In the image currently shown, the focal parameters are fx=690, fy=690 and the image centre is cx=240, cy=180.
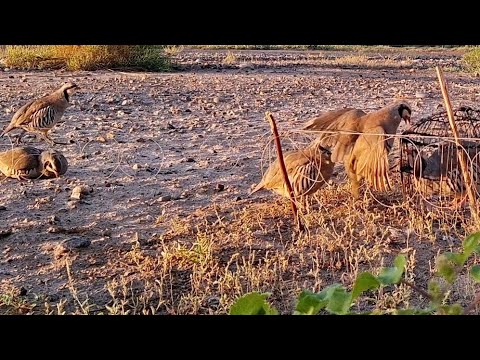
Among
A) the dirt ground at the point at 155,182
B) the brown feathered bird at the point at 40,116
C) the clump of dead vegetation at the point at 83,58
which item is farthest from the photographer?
the clump of dead vegetation at the point at 83,58

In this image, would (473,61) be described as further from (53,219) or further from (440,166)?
(53,219)

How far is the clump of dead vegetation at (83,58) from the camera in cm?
1209

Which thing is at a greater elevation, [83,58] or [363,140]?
[83,58]

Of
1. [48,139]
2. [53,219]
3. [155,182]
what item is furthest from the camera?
[48,139]

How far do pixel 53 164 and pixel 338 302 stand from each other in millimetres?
4703

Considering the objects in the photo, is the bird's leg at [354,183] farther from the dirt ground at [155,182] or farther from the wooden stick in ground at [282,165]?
the wooden stick in ground at [282,165]

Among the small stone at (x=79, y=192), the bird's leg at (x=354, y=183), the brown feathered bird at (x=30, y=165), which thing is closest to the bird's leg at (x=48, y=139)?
the brown feathered bird at (x=30, y=165)

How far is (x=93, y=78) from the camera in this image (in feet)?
36.8

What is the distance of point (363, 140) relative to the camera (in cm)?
467

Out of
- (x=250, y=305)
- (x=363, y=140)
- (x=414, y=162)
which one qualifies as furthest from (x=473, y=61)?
(x=250, y=305)

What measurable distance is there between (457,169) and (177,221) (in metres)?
1.99

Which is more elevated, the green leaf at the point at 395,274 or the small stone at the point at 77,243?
the green leaf at the point at 395,274

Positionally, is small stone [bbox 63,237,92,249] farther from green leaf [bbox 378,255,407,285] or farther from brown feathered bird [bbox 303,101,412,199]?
green leaf [bbox 378,255,407,285]

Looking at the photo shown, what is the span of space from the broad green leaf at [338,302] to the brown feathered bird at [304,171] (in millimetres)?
3120
